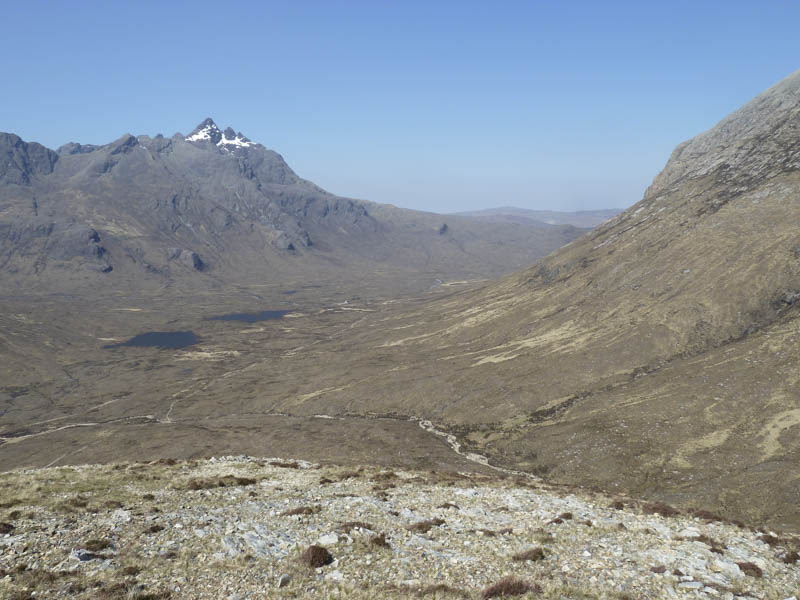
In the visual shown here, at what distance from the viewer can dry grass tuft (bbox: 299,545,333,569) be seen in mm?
22656

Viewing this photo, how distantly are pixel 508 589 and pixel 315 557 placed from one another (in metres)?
9.24

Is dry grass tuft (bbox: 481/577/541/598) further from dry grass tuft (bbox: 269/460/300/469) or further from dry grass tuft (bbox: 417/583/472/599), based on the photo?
dry grass tuft (bbox: 269/460/300/469)

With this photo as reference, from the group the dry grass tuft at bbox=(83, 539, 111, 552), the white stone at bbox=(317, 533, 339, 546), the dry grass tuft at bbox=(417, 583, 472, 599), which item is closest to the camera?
the dry grass tuft at bbox=(417, 583, 472, 599)

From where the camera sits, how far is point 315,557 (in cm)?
2297

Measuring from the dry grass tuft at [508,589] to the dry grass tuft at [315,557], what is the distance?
7.82m

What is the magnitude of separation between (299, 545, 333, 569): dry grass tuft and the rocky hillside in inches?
2.6

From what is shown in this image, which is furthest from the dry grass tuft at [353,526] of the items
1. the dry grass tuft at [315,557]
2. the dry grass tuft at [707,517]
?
the dry grass tuft at [707,517]

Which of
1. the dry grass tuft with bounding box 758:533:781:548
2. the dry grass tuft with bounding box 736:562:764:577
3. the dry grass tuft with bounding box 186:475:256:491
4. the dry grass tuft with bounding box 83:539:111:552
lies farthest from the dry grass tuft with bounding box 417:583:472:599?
the dry grass tuft with bounding box 186:475:256:491

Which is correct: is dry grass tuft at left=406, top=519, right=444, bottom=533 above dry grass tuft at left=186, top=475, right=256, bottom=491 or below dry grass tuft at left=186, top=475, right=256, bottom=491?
above

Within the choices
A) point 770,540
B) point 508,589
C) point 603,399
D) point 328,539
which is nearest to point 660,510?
point 770,540

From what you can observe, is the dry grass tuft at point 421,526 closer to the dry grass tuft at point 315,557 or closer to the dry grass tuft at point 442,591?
the dry grass tuft at point 315,557

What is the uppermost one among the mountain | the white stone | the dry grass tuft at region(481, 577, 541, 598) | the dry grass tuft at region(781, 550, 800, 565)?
the dry grass tuft at region(481, 577, 541, 598)

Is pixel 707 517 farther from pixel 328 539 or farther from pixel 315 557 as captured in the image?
pixel 315 557

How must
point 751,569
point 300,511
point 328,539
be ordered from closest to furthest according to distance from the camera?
point 751,569, point 328,539, point 300,511
